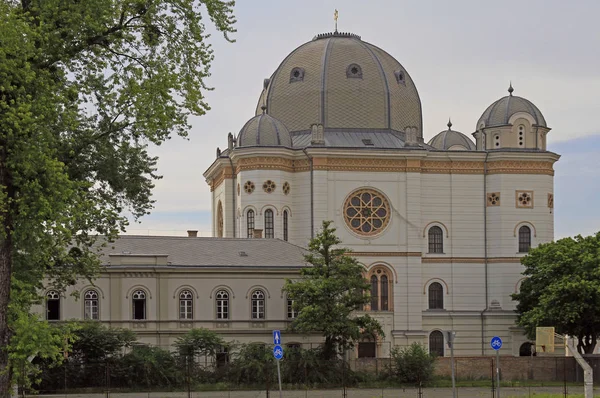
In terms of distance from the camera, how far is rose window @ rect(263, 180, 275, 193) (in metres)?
66.0

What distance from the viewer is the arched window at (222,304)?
57.0m

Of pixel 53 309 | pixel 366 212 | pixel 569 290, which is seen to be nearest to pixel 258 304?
pixel 53 309

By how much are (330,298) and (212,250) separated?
8712mm

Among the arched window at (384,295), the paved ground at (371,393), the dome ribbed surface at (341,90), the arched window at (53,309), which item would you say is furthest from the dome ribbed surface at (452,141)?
the arched window at (53,309)

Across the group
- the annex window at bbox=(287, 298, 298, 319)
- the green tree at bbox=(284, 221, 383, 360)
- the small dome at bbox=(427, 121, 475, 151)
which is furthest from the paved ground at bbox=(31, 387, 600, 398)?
the small dome at bbox=(427, 121, 475, 151)

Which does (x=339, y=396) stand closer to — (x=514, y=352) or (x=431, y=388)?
(x=431, y=388)

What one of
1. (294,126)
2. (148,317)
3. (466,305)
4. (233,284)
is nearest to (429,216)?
(466,305)

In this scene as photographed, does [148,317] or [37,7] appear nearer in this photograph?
[37,7]

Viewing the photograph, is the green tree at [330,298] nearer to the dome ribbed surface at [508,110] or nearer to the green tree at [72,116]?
the dome ribbed surface at [508,110]

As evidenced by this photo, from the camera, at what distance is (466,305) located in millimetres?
68312

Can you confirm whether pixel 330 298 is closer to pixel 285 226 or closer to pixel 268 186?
pixel 285 226

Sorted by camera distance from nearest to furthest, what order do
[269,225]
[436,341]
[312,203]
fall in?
1. [269,225]
2. [312,203]
3. [436,341]

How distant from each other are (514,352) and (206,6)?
46545 millimetres

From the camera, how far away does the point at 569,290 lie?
183 feet
